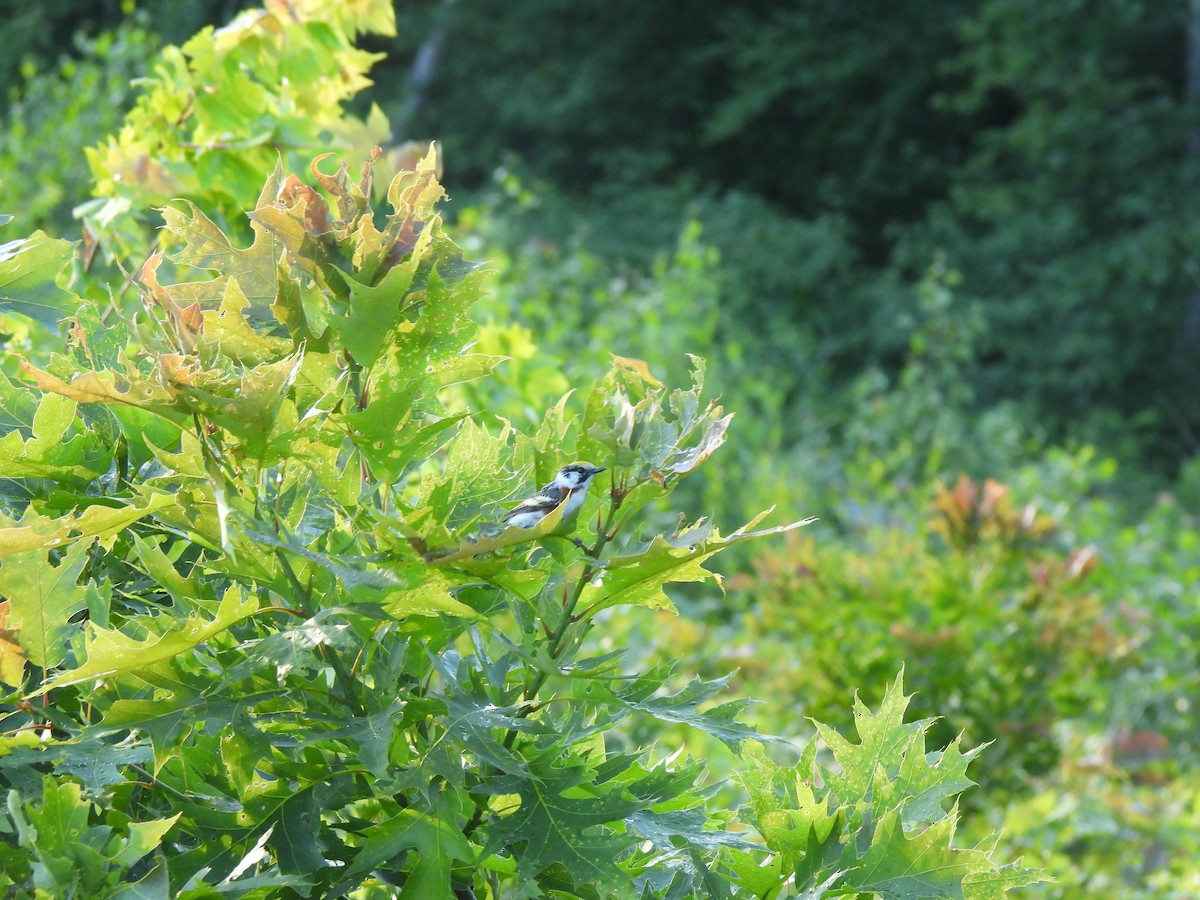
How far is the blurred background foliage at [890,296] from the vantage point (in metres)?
4.21

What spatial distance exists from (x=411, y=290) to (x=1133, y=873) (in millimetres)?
3954

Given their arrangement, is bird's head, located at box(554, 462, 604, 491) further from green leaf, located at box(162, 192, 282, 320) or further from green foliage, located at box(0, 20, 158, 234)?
green foliage, located at box(0, 20, 158, 234)

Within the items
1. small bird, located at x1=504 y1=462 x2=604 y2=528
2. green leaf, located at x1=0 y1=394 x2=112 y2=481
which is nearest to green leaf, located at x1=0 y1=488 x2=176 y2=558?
green leaf, located at x1=0 y1=394 x2=112 y2=481

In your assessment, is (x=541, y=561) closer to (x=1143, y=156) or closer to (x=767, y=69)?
(x=1143, y=156)

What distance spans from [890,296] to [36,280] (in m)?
11.5

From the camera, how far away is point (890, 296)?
40.4ft

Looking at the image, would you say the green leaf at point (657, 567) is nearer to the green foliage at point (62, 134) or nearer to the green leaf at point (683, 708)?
the green leaf at point (683, 708)

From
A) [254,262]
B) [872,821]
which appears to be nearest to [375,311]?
[254,262]

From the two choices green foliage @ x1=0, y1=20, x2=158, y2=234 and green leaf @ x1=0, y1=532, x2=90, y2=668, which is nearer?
green leaf @ x1=0, y1=532, x2=90, y2=668

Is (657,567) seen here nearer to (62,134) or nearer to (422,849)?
(422,849)

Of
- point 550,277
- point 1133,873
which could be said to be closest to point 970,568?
point 1133,873

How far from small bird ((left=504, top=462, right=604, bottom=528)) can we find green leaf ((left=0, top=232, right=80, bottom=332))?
0.49 m

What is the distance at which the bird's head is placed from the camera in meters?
1.11

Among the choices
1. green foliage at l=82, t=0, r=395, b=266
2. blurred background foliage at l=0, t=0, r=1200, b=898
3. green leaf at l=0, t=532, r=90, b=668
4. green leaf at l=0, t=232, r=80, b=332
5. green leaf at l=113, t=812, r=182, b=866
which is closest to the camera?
green leaf at l=113, t=812, r=182, b=866
